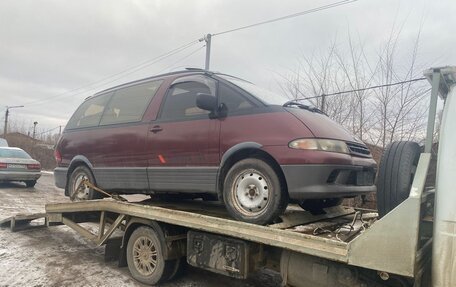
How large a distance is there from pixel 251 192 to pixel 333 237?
849mm

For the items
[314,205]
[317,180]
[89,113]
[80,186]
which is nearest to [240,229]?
[317,180]

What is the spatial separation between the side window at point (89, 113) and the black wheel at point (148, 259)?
71.8 inches

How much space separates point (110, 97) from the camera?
5.72 meters

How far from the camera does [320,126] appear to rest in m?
3.77

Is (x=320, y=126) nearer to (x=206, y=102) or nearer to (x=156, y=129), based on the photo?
(x=206, y=102)

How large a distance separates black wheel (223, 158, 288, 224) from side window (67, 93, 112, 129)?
273 centimetres

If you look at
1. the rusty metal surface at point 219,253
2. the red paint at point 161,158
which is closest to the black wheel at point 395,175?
the rusty metal surface at point 219,253

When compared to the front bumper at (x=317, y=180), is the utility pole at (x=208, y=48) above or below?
above

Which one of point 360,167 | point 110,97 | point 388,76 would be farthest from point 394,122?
point 110,97

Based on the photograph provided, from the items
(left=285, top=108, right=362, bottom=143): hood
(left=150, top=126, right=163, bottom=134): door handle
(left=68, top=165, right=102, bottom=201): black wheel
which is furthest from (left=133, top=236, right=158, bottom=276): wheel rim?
(left=285, top=108, right=362, bottom=143): hood

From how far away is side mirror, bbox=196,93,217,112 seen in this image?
394 centimetres

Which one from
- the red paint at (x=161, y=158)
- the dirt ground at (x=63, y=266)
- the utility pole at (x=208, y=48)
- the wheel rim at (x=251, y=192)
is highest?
the utility pole at (x=208, y=48)

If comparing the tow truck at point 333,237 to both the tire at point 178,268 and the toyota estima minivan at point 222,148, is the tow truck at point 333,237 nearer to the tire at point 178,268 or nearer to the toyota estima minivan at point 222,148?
the tire at point 178,268

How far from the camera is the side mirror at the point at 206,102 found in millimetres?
3941
